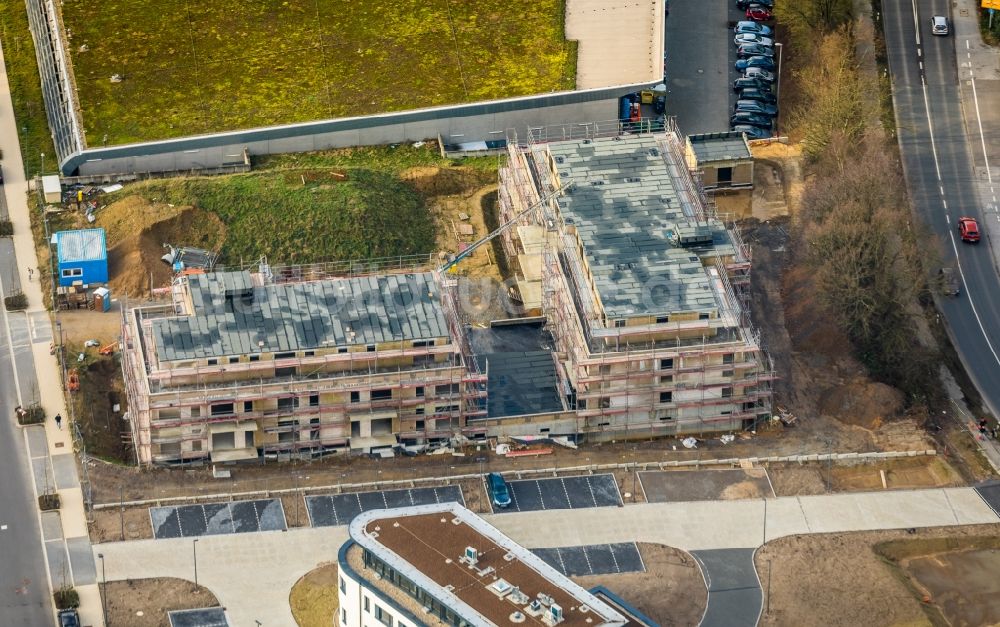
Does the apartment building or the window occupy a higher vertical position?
the apartment building

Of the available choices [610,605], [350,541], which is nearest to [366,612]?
[350,541]

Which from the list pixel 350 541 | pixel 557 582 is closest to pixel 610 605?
pixel 557 582

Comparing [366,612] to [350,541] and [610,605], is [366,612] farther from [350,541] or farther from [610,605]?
[610,605]

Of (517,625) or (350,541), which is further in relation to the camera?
(350,541)
